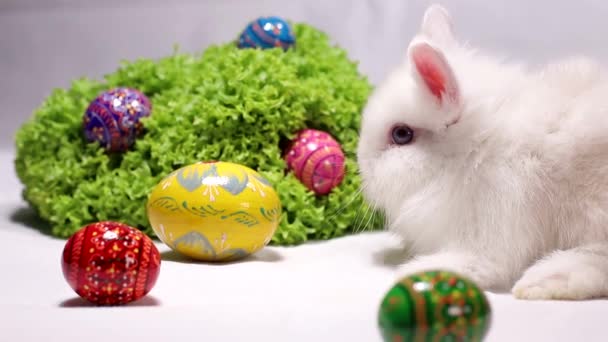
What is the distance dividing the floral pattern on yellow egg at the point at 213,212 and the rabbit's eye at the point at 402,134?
0.50m

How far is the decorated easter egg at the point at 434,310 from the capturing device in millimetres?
1629

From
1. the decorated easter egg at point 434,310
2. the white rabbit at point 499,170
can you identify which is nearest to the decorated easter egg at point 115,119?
the white rabbit at point 499,170

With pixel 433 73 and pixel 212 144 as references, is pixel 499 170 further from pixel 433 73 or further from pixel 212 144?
pixel 212 144

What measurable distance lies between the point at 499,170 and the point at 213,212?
37.3 inches

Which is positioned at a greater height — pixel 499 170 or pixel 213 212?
pixel 499 170

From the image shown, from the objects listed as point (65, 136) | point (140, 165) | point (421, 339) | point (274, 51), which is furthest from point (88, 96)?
point (421, 339)

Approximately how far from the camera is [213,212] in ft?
9.13

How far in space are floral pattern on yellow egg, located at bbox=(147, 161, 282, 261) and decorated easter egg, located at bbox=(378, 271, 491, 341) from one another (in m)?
1.19

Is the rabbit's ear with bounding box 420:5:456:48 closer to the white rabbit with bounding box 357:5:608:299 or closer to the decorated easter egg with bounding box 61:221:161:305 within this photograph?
the white rabbit with bounding box 357:5:608:299

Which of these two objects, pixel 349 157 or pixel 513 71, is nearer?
pixel 513 71

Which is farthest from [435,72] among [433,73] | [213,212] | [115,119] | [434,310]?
[115,119]

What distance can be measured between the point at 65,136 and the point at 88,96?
31 centimetres

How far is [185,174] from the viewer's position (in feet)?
9.44

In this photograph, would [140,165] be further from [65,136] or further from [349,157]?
[349,157]
